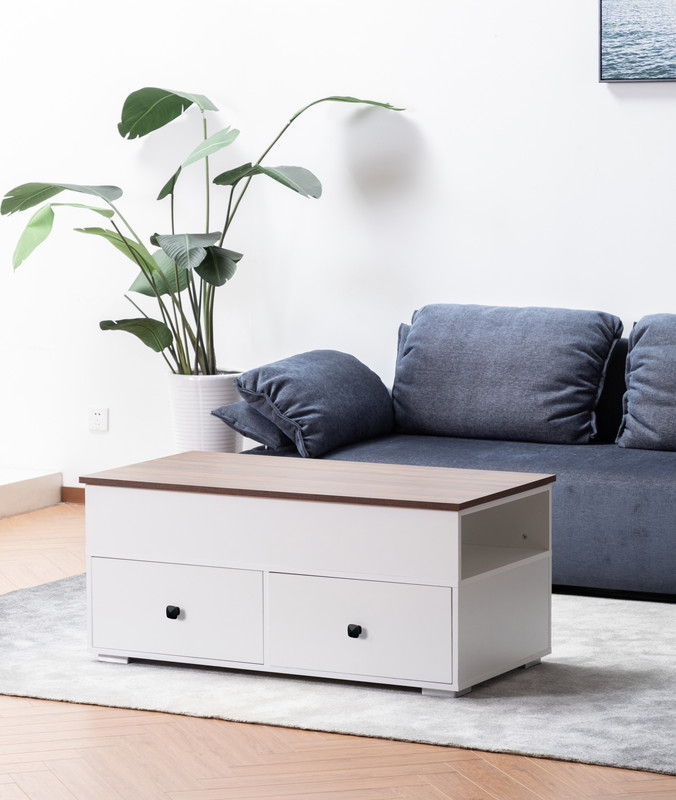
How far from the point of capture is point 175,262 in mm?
4812

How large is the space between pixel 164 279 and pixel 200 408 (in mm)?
486

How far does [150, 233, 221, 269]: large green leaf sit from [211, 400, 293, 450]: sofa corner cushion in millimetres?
507

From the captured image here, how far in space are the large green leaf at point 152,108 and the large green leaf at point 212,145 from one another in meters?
0.24

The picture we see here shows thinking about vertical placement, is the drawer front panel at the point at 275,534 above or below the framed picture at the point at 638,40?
below

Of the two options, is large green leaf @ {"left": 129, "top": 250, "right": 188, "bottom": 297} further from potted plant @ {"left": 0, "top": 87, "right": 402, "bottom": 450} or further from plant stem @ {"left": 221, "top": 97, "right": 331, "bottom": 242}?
plant stem @ {"left": 221, "top": 97, "right": 331, "bottom": 242}

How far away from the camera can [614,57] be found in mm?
4750

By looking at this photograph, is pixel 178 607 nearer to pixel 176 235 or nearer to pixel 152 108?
pixel 176 235

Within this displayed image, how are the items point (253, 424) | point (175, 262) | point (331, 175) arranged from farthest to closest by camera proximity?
point (331, 175)
point (175, 262)
point (253, 424)

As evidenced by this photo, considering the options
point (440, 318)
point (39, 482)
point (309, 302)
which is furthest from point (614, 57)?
point (39, 482)

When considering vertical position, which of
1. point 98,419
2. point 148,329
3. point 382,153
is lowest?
point 98,419

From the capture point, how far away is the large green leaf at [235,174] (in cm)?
495

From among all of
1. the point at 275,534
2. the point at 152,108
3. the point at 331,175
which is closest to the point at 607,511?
the point at 275,534

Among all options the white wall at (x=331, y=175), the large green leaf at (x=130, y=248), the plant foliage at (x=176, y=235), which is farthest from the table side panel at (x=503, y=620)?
the large green leaf at (x=130, y=248)

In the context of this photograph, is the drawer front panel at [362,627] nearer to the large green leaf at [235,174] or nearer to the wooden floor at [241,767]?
the wooden floor at [241,767]
